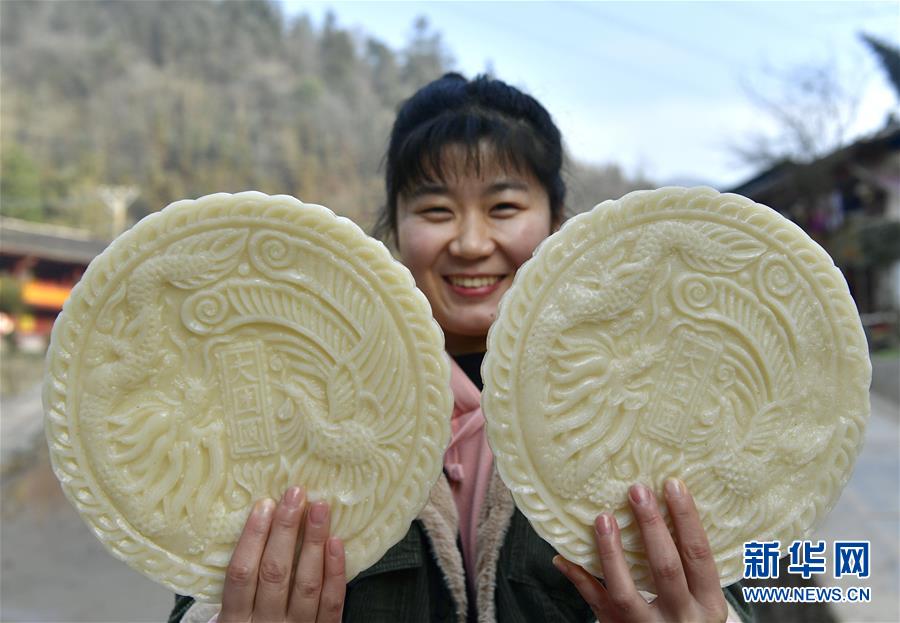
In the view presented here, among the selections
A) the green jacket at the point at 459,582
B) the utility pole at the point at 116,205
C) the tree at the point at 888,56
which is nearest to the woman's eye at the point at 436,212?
the green jacket at the point at 459,582

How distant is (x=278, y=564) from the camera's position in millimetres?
1359

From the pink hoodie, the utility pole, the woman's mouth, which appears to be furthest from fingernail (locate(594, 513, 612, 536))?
the utility pole

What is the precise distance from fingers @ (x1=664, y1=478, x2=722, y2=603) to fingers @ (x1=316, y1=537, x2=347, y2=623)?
0.67 meters

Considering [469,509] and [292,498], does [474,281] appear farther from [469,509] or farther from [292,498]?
[292,498]

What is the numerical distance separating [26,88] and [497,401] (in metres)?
49.3

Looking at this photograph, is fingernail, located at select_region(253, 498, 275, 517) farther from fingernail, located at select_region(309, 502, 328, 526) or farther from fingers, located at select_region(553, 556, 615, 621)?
fingers, located at select_region(553, 556, 615, 621)

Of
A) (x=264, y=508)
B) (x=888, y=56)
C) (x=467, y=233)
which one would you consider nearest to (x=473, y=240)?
(x=467, y=233)

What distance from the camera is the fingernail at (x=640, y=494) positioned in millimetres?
1402

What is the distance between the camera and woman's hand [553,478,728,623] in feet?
4.43

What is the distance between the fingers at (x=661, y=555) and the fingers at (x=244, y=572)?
75 centimetres

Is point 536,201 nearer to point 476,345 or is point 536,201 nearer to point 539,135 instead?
point 539,135

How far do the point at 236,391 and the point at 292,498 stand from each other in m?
0.26

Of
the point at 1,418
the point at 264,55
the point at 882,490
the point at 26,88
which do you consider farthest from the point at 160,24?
the point at 882,490

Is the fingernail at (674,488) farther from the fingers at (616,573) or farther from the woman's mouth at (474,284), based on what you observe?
the woman's mouth at (474,284)
